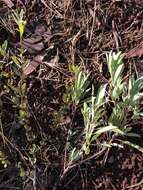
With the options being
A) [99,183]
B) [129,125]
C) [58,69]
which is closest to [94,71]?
[58,69]

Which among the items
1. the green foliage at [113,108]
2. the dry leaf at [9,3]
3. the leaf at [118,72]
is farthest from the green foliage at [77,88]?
the dry leaf at [9,3]

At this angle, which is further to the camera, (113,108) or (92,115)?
(113,108)

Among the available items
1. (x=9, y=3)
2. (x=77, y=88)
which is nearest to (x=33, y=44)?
(x=9, y=3)

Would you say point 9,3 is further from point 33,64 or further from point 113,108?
point 113,108

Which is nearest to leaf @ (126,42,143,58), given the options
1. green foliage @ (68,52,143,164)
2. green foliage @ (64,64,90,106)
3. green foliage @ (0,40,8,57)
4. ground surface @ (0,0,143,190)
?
ground surface @ (0,0,143,190)

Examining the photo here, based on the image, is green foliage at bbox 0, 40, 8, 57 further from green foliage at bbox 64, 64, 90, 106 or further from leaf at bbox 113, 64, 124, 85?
leaf at bbox 113, 64, 124, 85

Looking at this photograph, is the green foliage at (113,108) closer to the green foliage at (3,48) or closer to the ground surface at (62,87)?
the ground surface at (62,87)
